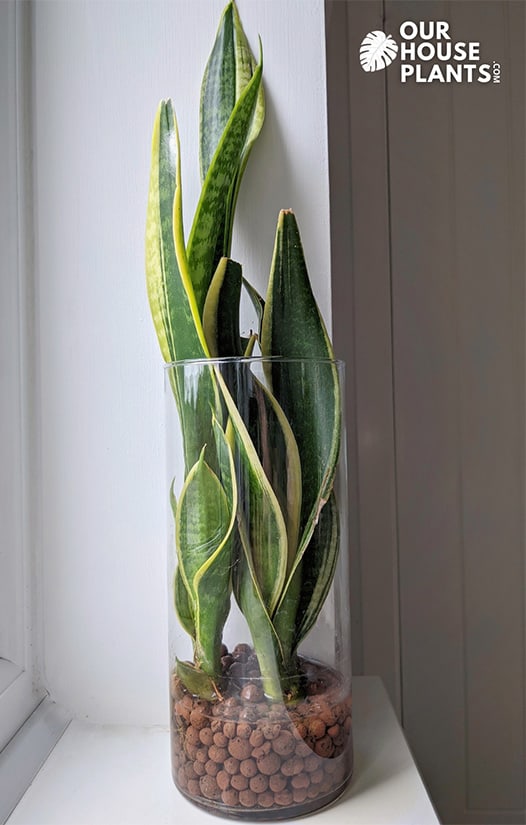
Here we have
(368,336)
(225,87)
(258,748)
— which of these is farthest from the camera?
(368,336)

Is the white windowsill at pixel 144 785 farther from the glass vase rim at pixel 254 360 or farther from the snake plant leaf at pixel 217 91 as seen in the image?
the snake plant leaf at pixel 217 91

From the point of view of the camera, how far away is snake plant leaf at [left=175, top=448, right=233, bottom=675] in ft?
1.65

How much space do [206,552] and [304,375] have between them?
5.9 inches

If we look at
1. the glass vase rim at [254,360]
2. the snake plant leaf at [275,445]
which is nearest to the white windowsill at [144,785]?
the snake plant leaf at [275,445]

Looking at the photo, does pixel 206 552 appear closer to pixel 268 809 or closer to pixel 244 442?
pixel 244 442

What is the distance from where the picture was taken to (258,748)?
19.2 inches

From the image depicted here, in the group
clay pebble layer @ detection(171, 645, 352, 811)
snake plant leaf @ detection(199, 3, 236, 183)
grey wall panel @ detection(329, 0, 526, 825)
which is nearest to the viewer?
clay pebble layer @ detection(171, 645, 352, 811)

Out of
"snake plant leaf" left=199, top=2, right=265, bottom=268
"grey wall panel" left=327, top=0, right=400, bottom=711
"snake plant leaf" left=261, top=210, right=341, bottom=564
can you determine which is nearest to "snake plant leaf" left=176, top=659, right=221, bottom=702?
"snake plant leaf" left=261, top=210, right=341, bottom=564

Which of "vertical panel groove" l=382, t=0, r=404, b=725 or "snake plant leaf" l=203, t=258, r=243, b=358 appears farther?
"vertical panel groove" l=382, t=0, r=404, b=725

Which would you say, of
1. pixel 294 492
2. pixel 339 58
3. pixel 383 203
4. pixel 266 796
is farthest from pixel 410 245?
pixel 266 796

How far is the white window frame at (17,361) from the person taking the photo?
664 millimetres
